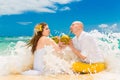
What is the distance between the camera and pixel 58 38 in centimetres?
639

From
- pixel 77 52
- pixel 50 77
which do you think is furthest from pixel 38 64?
pixel 77 52

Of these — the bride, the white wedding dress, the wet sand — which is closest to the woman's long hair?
the bride

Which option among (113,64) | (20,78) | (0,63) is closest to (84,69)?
(113,64)

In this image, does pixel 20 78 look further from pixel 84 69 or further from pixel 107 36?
pixel 107 36

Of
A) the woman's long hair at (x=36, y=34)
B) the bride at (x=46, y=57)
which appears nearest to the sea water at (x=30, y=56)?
the bride at (x=46, y=57)

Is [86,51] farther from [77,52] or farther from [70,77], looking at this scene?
[70,77]

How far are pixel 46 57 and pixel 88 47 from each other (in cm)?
67

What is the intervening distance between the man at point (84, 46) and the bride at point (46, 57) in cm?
28

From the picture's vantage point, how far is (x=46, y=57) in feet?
20.1

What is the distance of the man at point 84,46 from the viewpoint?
20.4ft

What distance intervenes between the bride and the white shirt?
1.10ft

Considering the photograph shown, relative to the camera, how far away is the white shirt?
625 centimetres

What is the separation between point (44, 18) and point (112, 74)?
12253 mm

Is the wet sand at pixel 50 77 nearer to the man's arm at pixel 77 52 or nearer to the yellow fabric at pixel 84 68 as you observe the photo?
the yellow fabric at pixel 84 68
